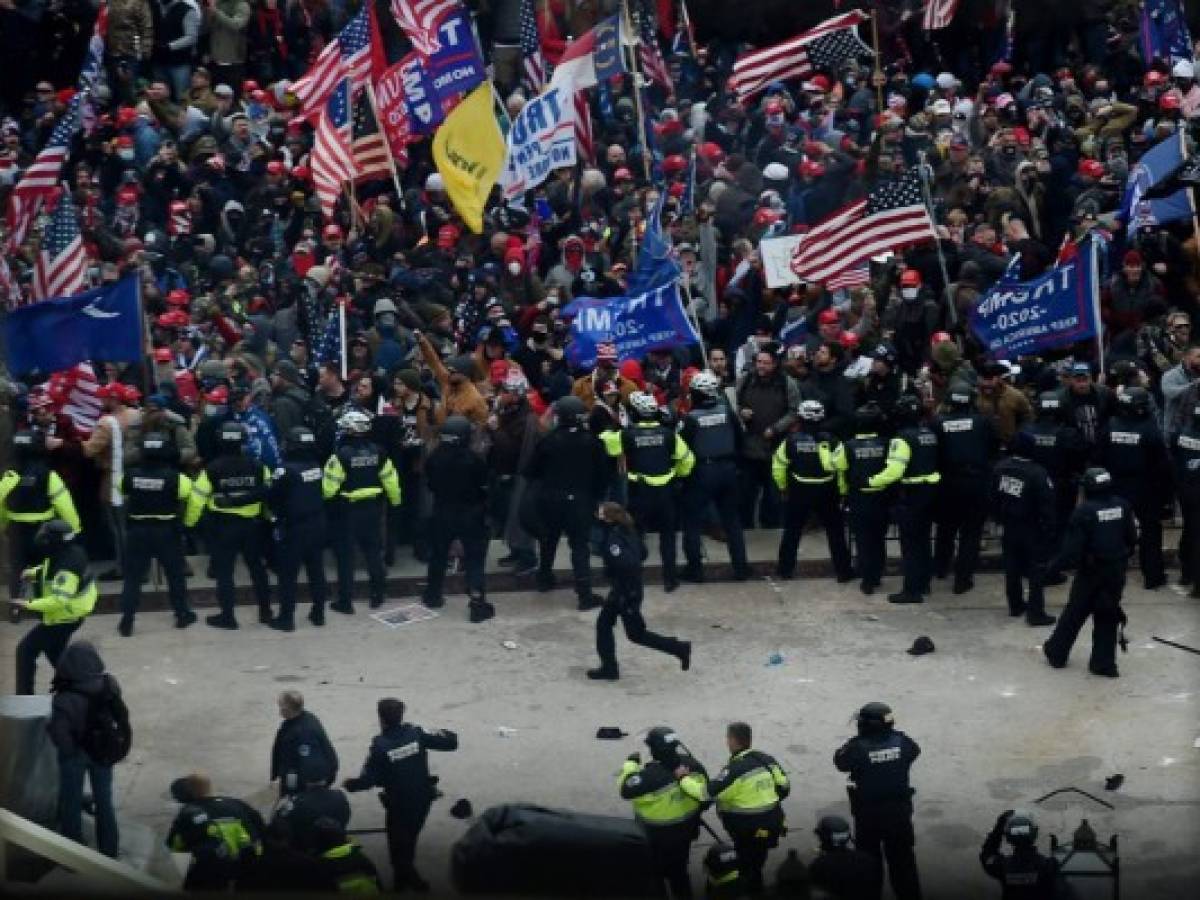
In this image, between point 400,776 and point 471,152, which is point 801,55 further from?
point 400,776

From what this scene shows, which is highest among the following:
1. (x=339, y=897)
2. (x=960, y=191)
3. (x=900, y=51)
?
(x=900, y=51)

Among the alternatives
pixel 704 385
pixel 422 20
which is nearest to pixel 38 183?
pixel 422 20

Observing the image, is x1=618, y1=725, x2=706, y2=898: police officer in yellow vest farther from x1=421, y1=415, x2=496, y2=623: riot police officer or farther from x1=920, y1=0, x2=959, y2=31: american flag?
x1=920, y1=0, x2=959, y2=31: american flag

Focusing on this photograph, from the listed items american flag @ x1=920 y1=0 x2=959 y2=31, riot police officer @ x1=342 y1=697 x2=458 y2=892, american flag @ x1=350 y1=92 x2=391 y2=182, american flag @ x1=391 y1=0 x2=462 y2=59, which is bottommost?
riot police officer @ x1=342 y1=697 x2=458 y2=892

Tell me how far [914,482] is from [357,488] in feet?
12.9

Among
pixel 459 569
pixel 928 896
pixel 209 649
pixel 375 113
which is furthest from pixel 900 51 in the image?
pixel 928 896

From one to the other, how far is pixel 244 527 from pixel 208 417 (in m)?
1.17

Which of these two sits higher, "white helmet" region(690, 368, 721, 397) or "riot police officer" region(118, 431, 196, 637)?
"white helmet" region(690, 368, 721, 397)

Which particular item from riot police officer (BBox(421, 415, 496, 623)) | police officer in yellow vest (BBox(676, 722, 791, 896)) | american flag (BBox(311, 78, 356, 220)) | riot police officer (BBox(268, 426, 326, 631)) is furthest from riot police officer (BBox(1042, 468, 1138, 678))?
american flag (BBox(311, 78, 356, 220))

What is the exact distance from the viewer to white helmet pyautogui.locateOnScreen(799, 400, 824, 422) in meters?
19.1

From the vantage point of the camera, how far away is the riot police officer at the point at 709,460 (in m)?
19.4

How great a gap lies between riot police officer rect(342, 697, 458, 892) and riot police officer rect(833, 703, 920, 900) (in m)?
2.27

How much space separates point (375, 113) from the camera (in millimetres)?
24094

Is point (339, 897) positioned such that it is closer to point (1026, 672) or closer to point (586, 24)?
point (1026, 672)
